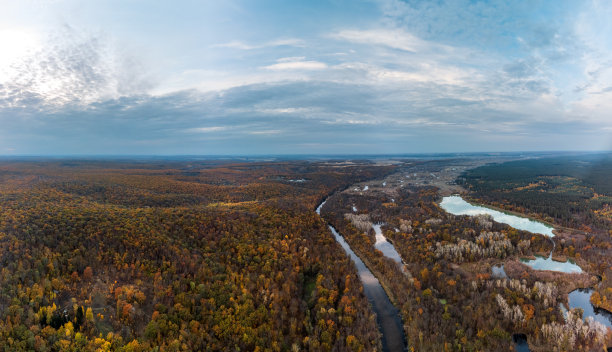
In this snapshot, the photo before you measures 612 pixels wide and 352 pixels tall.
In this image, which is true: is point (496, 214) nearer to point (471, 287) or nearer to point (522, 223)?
point (522, 223)

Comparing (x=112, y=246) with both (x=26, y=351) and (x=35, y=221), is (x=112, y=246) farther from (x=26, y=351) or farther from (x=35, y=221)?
(x=26, y=351)

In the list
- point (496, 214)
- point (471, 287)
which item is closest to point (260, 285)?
point (471, 287)

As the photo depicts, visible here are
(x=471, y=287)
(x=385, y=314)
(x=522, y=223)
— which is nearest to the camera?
(x=385, y=314)

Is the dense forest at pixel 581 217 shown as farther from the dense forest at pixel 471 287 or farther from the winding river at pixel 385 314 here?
the winding river at pixel 385 314

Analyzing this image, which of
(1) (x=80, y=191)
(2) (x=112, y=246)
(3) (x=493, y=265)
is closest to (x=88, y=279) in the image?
(2) (x=112, y=246)

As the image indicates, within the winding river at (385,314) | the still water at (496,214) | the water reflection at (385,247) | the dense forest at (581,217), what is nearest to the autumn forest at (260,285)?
the dense forest at (581,217)

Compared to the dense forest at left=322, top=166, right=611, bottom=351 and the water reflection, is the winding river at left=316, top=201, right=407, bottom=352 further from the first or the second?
the water reflection

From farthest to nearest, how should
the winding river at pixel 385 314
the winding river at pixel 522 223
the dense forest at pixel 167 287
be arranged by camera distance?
1. the winding river at pixel 522 223
2. the winding river at pixel 385 314
3. the dense forest at pixel 167 287

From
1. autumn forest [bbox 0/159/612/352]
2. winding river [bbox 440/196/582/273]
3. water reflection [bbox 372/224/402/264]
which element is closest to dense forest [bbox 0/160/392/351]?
autumn forest [bbox 0/159/612/352]
